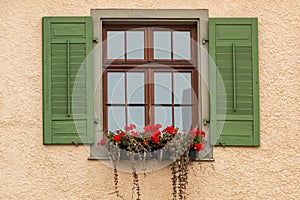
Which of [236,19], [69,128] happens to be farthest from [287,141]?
[69,128]

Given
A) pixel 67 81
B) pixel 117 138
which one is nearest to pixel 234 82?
pixel 117 138

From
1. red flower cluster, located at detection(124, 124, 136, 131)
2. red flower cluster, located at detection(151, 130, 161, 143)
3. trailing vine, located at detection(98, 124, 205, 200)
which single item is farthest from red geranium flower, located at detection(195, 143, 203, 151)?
red flower cluster, located at detection(124, 124, 136, 131)

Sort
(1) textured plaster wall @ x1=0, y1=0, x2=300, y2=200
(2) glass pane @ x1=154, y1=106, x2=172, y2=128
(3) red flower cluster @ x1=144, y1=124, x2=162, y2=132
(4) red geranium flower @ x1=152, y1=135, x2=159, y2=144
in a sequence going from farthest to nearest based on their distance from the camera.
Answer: (2) glass pane @ x1=154, y1=106, x2=172, y2=128
(1) textured plaster wall @ x1=0, y1=0, x2=300, y2=200
(3) red flower cluster @ x1=144, y1=124, x2=162, y2=132
(4) red geranium flower @ x1=152, y1=135, x2=159, y2=144

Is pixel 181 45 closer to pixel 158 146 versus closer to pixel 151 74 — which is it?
pixel 151 74

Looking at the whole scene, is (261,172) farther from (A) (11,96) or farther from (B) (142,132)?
(A) (11,96)

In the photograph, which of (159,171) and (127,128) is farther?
(159,171)

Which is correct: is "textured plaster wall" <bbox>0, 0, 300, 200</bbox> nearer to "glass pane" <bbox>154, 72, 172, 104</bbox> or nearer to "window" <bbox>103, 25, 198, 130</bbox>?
"window" <bbox>103, 25, 198, 130</bbox>

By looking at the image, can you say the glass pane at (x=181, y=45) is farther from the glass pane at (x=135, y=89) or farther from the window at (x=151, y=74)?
the glass pane at (x=135, y=89)

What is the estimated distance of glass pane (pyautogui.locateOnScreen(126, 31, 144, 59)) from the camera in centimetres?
1270

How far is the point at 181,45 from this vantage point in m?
12.7

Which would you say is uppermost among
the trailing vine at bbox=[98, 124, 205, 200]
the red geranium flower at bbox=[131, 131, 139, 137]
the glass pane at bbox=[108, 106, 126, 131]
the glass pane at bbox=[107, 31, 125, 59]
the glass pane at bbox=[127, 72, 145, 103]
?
the glass pane at bbox=[107, 31, 125, 59]

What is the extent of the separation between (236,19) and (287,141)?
1.27 m

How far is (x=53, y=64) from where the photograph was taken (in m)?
12.5

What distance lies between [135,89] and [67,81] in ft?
2.17
